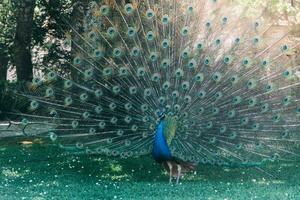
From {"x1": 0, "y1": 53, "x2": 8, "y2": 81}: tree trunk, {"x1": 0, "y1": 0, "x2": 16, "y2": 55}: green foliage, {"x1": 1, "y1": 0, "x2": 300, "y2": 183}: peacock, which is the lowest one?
{"x1": 1, "y1": 0, "x2": 300, "y2": 183}: peacock

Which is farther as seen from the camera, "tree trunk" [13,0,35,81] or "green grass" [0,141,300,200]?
"tree trunk" [13,0,35,81]

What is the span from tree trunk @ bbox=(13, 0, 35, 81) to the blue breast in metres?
4.68

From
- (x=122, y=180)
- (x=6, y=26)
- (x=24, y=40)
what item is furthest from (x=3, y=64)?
(x=122, y=180)

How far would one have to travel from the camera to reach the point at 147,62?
6363mm

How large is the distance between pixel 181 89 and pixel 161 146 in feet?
2.23

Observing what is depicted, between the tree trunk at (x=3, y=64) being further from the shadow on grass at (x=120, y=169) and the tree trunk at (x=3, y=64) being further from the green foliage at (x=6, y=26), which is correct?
the shadow on grass at (x=120, y=169)

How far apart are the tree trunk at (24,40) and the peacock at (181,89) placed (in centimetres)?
389

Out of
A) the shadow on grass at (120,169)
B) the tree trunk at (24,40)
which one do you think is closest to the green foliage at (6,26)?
the tree trunk at (24,40)

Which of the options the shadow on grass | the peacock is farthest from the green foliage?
the peacock

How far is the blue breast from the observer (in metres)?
6.18

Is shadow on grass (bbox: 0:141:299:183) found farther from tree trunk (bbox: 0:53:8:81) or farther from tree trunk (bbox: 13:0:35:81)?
tree trunk (bbox: 0:53:8:81)

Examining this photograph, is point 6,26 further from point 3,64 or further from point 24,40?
point 24,40

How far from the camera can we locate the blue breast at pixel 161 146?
243 inches

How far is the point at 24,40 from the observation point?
10391 mm
